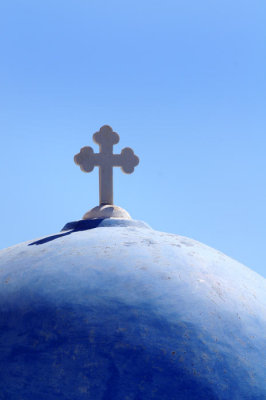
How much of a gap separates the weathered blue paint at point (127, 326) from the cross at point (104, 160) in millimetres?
1214

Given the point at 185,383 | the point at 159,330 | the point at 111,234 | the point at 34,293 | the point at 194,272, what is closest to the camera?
the point at 185,383

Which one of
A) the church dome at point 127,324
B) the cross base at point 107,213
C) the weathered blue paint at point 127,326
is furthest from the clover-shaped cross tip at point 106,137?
the weathered blue paint at point 127,326

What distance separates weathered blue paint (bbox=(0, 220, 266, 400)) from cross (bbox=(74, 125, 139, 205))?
3.98 feet

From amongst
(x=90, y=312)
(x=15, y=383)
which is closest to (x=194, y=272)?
(x=90, y=312)

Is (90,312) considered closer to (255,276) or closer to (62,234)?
(62,234)

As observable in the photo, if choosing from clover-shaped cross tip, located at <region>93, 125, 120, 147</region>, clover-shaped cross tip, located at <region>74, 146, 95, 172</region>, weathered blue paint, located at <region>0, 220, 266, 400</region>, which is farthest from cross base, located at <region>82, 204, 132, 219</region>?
weathered blue paint, located at <region>0, 220, 266, 400</region>

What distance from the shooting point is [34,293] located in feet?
11.6

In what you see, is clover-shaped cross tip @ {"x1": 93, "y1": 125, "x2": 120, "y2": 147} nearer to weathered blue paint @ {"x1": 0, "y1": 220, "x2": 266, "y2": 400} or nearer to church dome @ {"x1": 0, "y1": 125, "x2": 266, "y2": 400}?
church dome @ {"x1": 0, "y1": 125, "x2": 266, "y2": 400}

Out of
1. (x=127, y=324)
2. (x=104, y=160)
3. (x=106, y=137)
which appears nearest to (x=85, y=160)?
(x=104, y=160)

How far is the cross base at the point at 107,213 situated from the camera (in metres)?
5.01

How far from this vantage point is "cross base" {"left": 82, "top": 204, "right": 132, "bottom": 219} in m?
5.01

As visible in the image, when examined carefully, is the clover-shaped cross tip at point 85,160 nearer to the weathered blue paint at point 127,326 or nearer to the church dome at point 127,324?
the church dome at point 127,324

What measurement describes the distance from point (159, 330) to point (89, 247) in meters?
1.04

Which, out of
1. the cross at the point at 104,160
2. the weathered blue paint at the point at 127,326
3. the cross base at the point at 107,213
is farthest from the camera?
the cross at the point at 104,160
